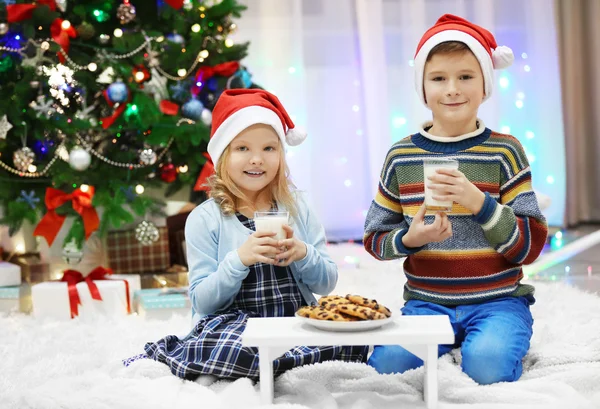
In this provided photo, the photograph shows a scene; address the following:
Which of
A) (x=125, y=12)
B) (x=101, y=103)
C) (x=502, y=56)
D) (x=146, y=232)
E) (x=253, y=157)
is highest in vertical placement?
(x=125, y=12)

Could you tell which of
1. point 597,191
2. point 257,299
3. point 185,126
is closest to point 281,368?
point 257,299

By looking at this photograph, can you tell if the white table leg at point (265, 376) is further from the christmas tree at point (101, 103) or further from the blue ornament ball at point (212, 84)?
the blue ornament ball at point (212, 84)

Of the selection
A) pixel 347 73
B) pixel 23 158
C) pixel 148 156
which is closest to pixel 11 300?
pixel 23 158

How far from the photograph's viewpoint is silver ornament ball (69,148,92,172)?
3.31 meters

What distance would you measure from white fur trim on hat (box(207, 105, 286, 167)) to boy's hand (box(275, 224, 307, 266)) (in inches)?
13.2

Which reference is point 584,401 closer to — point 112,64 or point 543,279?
point 543,279

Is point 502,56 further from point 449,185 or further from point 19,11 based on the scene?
point 19,11

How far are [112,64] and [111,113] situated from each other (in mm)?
228

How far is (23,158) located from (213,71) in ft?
2.96

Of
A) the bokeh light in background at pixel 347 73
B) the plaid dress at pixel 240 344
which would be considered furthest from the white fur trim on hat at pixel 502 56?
the bokeh light in background at pixel 347 73

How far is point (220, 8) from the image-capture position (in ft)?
12.1

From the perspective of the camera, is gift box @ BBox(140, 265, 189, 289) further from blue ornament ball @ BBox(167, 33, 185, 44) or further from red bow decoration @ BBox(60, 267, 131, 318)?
Answer: blue ornament ball @ BBox(167, 33, 185, 44)

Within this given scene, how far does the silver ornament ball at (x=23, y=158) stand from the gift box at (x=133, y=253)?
66 cm

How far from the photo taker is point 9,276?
3.37m
